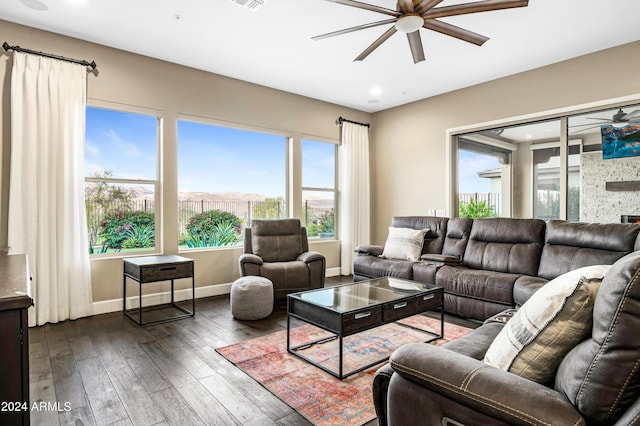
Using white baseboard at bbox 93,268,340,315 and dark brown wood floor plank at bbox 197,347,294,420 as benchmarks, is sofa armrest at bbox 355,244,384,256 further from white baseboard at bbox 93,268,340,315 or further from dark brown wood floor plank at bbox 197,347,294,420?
dark brown wood floor plank at bbox 197,347,294,420

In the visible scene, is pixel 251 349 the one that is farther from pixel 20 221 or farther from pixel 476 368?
pixel 20 221

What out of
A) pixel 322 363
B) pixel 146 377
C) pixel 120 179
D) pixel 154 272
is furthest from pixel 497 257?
pixel 120 179

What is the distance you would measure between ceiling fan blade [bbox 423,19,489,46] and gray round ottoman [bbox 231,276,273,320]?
2792mm

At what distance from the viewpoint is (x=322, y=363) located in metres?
2.70

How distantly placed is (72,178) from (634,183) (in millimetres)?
5926

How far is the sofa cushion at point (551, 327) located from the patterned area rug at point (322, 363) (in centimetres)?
104

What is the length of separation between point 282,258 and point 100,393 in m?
2.65

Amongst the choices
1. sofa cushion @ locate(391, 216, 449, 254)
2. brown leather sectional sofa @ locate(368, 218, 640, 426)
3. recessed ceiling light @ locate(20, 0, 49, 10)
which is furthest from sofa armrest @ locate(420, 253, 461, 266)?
recessed ceiling light @ locate(20, 0, 49, 10)

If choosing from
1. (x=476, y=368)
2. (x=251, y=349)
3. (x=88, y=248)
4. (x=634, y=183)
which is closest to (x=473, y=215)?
(x=634, y=183)

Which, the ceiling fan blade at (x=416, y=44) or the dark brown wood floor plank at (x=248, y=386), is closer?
the dark brown wood floor plank at (x=248, y=386)

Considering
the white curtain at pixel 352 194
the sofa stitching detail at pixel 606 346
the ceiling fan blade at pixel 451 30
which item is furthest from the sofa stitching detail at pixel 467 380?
the white curtain at pixel 352 194

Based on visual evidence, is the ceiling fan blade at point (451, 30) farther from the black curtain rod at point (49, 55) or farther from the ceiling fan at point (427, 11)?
the black curtain rod at point (49, 55)

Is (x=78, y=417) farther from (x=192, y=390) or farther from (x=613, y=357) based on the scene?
(x=613, y=357)

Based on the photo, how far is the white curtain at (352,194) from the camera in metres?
6.21
